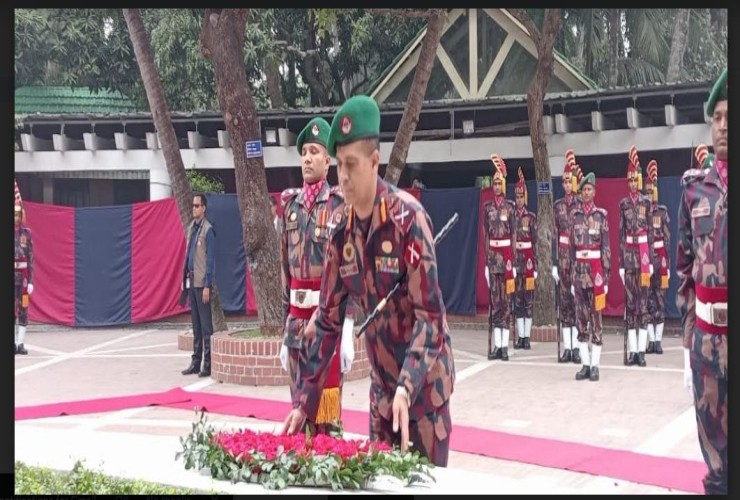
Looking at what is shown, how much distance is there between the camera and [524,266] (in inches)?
489

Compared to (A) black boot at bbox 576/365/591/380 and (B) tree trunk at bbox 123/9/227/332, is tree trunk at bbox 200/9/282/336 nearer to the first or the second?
(B) tree trunk at bbox 123/9/227/332

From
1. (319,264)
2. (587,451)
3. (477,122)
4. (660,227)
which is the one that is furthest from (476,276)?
(319,264)

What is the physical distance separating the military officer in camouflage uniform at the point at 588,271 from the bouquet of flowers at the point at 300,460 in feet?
20.0

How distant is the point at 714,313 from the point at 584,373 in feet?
19.1

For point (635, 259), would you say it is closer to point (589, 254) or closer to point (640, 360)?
point (640, 360)

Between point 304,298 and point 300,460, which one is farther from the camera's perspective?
point 304,298

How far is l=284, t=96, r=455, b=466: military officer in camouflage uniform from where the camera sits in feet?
12.5

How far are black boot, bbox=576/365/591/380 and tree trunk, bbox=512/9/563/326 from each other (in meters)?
3.21

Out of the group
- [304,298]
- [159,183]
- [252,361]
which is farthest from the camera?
[159,183]

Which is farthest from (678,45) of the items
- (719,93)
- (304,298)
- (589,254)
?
(719,93)

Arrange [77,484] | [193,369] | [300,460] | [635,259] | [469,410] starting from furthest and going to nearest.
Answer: [635,259] < [193,369] < [469,410] < [77,484] < [300,460]

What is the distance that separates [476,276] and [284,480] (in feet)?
36.3

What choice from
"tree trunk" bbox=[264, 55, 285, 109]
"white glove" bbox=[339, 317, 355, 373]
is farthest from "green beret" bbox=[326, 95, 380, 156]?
"tree trunk" bbox=[264, 55, 285, 109]

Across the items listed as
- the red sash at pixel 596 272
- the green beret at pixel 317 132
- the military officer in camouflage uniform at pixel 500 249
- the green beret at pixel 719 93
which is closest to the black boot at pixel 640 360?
the red sash at pixel 596 272
